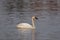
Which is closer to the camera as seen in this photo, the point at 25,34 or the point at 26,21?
the point at 25,34

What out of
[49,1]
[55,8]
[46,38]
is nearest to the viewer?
[46,38]

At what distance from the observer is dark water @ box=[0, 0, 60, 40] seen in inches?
183

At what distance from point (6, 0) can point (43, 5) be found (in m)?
0.90

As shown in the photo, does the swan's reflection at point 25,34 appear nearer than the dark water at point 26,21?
Yes

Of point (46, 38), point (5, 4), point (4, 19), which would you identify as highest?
point (5, 4)

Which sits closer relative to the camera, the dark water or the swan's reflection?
the swan's reflection

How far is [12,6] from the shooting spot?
6402mm

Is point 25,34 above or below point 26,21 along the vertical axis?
below

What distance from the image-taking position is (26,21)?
530 cm

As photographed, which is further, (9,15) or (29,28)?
(9,15)

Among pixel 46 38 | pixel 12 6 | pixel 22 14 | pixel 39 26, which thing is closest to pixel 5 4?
pixel 12 6

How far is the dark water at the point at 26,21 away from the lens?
4656mm

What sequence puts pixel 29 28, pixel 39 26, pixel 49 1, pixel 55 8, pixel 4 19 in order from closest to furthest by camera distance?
pixel 29 28 → pixel 39 26 → pixel 4 19 → pixel 55 8 → pixel 49 1

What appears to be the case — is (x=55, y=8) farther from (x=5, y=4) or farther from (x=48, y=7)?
(x=5, y=4)
